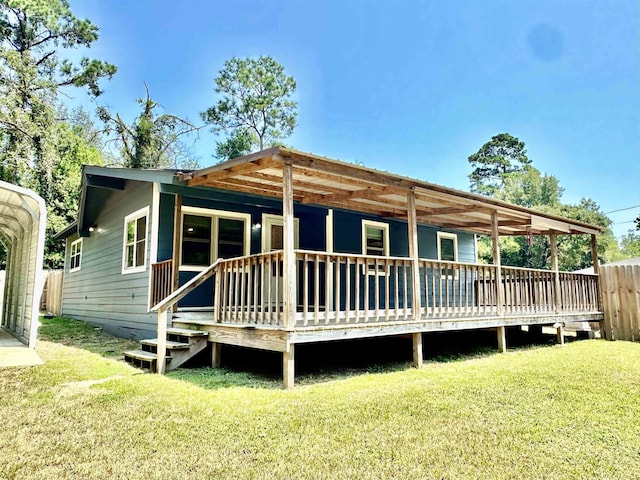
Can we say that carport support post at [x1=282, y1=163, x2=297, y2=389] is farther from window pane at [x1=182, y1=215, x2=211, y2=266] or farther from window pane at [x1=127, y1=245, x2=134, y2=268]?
window pane at [x1=127, y1=245, x2=134, y2=268]

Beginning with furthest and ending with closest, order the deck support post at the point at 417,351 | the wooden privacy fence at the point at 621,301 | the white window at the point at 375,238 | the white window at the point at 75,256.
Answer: the white window at the point at 75,256 < the white window at the point at 375,238 < the wooden privacy fence at the point at 621,301 < the deck support post at the point at 417,351

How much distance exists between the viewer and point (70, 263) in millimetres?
15266

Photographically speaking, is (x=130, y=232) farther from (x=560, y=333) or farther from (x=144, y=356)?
(x=560, y=333)

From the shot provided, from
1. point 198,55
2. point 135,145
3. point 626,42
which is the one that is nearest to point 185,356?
point 135,145

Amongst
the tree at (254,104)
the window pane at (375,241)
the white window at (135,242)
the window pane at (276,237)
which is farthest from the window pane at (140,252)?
the tree at (254,104)

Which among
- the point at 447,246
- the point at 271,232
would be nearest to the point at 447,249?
the point at 447,246

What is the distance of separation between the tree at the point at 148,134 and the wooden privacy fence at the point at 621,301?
2229 centimetres

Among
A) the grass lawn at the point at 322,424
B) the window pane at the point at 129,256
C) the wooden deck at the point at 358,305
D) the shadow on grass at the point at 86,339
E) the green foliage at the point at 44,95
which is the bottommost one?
the grass lawn at the point at 322,424

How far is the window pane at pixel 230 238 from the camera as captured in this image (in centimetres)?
883

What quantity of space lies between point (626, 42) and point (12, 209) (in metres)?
34.8

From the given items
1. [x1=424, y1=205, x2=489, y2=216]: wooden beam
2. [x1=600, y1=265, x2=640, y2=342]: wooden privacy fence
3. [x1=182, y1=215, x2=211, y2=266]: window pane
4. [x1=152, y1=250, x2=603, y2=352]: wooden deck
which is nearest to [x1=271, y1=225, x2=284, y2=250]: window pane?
[x1=152, y1=250, x2=603, y2=352]: wooden deck

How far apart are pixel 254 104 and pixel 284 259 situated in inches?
1025

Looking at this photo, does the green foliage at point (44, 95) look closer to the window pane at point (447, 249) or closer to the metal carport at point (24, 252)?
the metal carport at point (24, 252)

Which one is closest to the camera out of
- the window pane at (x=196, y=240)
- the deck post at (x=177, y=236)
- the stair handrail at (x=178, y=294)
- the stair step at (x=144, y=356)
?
the stair handrail at (x=178, y=294)
